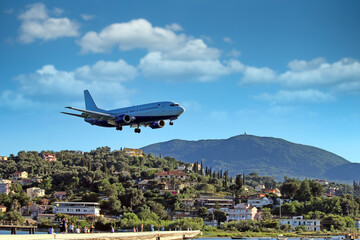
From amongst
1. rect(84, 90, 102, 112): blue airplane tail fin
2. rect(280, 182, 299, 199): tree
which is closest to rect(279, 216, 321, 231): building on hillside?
rect(280, 182, 299, 199): tree

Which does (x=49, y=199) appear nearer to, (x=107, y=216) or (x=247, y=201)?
(x=107, y=216)

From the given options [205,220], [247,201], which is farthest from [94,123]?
[247,201]

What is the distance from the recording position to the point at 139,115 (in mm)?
64188

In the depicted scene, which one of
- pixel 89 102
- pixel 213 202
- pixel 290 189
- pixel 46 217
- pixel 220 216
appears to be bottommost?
pixel 46 217

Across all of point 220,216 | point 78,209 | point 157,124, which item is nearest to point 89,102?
point 157,124

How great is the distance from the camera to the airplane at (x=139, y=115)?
208 ft

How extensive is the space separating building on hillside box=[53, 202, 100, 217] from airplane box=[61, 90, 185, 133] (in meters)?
81.7

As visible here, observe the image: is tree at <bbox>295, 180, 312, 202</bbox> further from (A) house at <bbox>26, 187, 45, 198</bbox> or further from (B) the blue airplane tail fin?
(B) the blue airplane tail fin

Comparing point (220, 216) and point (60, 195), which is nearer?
point (220, 216)

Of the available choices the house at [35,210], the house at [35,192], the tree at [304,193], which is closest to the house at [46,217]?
the house at [35,210]

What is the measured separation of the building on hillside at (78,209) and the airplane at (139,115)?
81.7m

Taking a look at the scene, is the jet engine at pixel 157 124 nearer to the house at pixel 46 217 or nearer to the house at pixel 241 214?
the house at pixel 46 217

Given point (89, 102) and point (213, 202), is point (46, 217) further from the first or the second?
point (89, 102)

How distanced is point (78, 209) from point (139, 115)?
9025 centimetres
